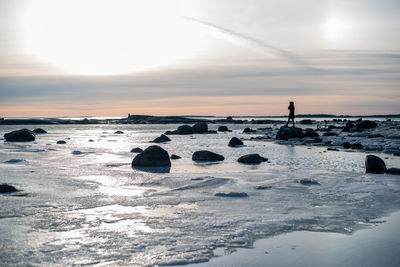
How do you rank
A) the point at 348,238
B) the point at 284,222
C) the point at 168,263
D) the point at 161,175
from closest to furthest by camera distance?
the point at 168,263
the point at 348,238
the point at 284,222
the point at 161,175

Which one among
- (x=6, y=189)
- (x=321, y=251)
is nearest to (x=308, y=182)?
(x=321, y=251)

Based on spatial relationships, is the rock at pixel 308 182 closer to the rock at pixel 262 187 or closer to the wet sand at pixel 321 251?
the rock at pixel 262 187

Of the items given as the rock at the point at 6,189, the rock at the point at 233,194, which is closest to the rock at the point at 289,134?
the rock at the point at 233,194

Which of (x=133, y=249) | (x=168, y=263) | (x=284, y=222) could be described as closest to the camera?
(x=168, y=263)

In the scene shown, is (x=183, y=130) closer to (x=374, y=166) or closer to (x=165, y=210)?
(x=374, y=166)

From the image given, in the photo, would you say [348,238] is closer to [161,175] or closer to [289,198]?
[289,198]

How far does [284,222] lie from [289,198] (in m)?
2.10

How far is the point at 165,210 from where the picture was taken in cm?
743

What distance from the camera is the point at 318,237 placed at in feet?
19.0

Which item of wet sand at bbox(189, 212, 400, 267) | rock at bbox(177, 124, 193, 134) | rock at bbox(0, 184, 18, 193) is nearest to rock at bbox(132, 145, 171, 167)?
rock at bbox(0, 184, 18, 193)

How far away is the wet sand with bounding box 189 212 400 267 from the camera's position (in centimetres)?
476

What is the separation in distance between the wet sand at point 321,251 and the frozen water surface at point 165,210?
0.87ft

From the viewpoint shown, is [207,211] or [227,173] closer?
[207,211]

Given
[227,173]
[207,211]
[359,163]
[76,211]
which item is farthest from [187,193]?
[359,163]
